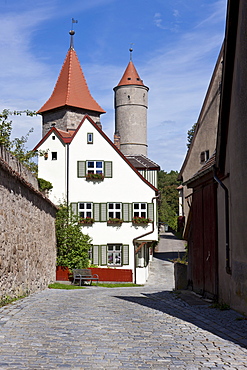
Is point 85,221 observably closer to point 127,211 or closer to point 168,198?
point 127,211

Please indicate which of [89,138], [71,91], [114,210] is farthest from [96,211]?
[71,91]

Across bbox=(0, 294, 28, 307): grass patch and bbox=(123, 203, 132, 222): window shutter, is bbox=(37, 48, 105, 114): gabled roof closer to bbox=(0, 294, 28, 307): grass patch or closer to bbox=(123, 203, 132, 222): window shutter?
bbox=(123, 203, 132, 222): window shutter

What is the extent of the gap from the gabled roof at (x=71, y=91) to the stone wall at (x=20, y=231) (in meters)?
30.8

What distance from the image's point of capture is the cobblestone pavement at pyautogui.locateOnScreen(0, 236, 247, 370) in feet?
19.1

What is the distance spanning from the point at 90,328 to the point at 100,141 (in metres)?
25.4

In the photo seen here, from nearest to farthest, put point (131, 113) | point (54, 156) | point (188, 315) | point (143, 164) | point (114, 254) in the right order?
point (188, 315)
point (114, 254)
point (54, 156)
point (143, 164)
point (131, 113)

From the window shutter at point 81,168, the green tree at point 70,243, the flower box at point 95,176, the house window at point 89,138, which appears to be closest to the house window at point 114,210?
the flower box at point 95,176

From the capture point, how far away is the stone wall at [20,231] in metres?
11.5

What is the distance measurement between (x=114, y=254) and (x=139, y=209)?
3.21 meters

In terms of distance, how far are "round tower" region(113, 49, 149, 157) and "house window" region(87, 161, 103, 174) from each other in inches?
1147

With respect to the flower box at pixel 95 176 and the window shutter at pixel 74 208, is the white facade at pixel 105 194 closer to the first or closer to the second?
the window shutter at pixel 74 208

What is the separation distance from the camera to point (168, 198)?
7925 cm

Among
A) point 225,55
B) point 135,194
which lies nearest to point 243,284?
point 225,55

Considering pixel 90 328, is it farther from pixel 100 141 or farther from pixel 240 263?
pixel 100 141
